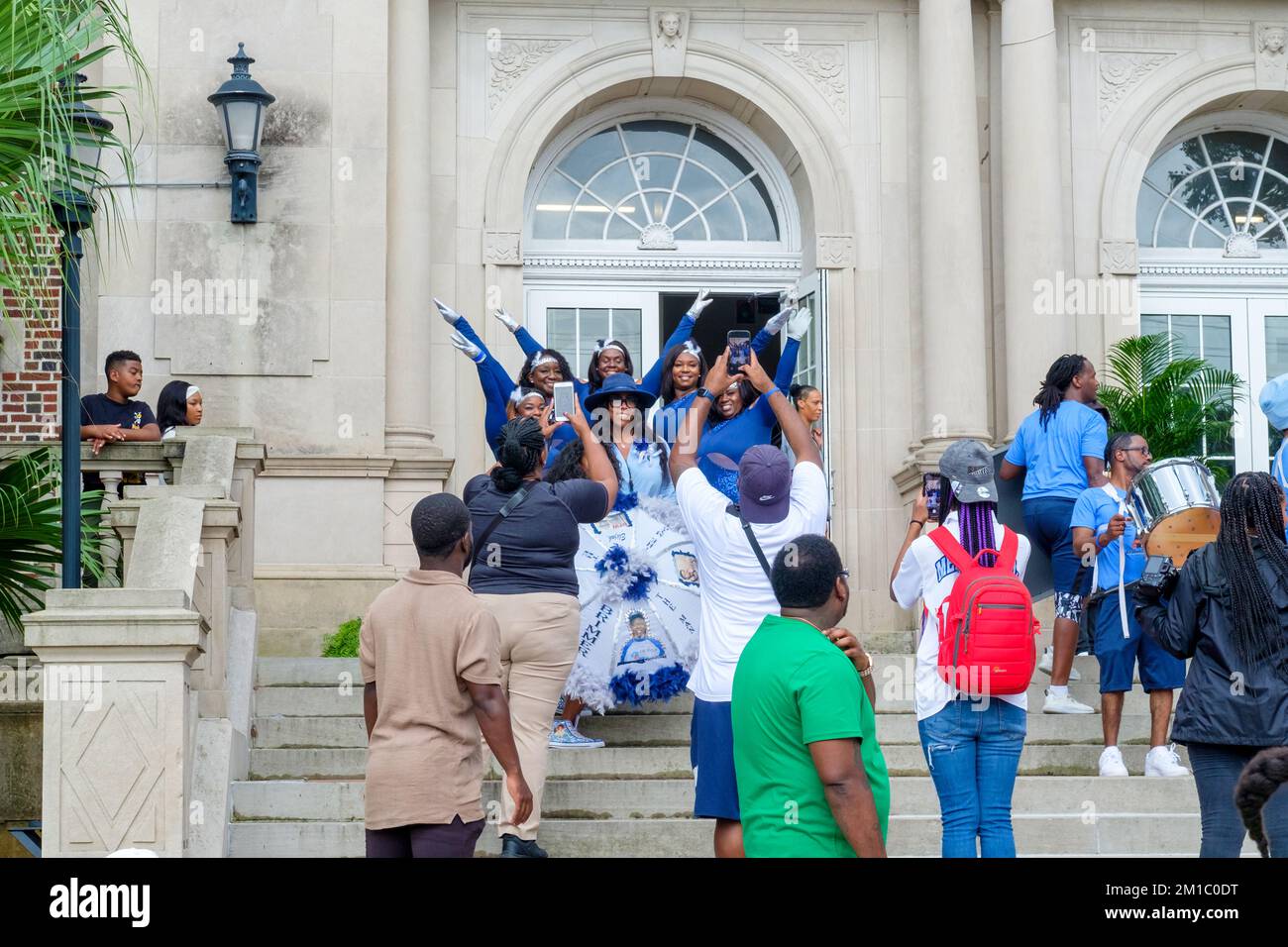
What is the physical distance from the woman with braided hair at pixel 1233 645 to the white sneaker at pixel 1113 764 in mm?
2887

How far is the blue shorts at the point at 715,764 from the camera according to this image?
702 centimetres

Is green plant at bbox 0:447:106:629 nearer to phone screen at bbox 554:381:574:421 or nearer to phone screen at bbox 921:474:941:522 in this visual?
phone screen at bbox 554:381:574:421

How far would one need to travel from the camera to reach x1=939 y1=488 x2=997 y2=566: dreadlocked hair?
7289 millimetres

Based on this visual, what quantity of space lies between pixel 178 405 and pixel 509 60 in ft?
16.8

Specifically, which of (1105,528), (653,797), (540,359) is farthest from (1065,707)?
(540,359)

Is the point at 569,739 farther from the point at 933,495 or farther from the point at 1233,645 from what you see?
the point at 1233,645

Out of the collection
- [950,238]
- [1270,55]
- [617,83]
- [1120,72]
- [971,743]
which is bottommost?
[971,743]

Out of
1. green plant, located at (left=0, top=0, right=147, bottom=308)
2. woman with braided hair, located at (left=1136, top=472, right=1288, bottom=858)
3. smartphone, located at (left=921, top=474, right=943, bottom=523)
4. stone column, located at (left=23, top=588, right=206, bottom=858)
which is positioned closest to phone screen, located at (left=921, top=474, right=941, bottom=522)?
smartphone, located at (left=921, top=474, right=943, bottom=523)

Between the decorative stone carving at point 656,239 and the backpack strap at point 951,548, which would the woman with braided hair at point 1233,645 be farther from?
the decorative stone carving at point 656,239

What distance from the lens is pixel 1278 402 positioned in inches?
356

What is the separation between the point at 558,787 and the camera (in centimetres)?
922

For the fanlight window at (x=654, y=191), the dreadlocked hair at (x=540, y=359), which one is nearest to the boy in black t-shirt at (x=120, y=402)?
the dreadlocked hair at (x=540, y=359)

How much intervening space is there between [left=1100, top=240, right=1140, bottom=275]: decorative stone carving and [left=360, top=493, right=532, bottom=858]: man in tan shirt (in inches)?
380
